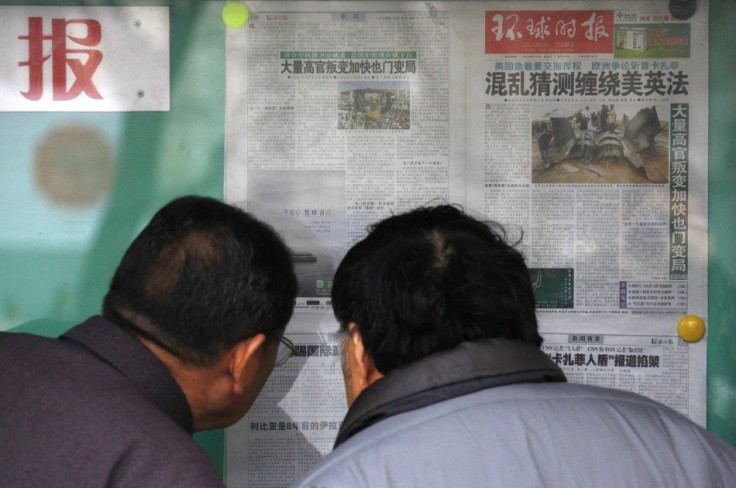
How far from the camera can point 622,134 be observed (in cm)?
175

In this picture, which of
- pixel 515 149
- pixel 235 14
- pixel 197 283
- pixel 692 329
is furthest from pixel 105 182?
pixel 692 329

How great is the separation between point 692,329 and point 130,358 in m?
1.23

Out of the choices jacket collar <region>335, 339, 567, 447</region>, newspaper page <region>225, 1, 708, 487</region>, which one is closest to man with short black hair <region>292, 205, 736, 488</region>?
jacket collar <region>335, 339, 567, 447</region>

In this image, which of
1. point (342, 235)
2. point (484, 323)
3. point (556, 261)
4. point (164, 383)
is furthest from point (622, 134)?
point (164, 383)

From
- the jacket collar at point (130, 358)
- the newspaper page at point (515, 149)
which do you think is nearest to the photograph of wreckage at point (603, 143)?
the newspaper page at point (515, 149)

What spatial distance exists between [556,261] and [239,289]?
2.86ft

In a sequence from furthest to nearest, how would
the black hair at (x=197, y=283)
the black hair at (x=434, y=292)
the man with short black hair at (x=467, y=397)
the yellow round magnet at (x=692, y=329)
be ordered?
the yellow round magnet at (x=692, y=329) → the black hair at (x=197, y=283) → the black hair at (x=434, y=292) → the man with short black hair at (x=467, y=397)

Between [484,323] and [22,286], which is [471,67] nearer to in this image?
[484,323]

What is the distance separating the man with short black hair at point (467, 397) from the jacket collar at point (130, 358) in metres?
0.25

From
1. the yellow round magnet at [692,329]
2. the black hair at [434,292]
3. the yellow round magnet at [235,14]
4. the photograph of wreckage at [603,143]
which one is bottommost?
the yellow round magnet at [692,329]

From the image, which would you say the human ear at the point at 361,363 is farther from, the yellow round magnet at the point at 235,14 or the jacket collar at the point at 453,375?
the yellow round magnet at the point at 235,14

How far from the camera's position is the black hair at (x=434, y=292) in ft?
3.27

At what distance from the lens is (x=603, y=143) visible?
1757 mm

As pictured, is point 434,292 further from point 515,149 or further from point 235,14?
point 235,14
